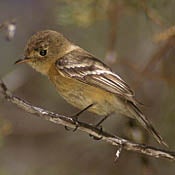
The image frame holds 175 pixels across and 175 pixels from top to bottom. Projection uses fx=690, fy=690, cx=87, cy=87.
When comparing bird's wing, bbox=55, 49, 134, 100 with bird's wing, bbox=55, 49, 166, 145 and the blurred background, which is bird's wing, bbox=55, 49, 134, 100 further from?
the blurred background

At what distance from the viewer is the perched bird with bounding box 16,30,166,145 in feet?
14.1

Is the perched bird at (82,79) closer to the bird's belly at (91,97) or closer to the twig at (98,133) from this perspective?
the bird's belly at (91,97)

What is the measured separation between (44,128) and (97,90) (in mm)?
2547

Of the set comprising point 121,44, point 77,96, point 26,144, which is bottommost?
point 26,144

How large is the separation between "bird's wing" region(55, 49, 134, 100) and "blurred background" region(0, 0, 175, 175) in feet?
1.20

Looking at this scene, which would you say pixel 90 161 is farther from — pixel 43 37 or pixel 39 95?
pixel 43 37

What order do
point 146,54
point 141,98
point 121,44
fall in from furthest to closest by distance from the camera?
point 121,44
point 146,54
point 141,98

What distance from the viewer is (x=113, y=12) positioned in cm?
517

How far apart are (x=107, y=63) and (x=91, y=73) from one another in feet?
2.83

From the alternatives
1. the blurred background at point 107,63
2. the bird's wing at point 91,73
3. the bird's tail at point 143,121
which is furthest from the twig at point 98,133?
the blurred background at point 107,63

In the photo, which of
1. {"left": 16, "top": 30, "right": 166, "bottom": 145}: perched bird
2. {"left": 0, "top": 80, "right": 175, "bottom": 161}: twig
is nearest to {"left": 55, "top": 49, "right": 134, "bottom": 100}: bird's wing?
{"left": 16, "top": 30, "right": 166, "bottom": 145}: perched bird

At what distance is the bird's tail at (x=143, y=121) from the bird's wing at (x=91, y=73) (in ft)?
0.31

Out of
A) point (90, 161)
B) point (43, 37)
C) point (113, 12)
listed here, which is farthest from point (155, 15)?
point (90, 161)

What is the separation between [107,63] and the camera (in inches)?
209
